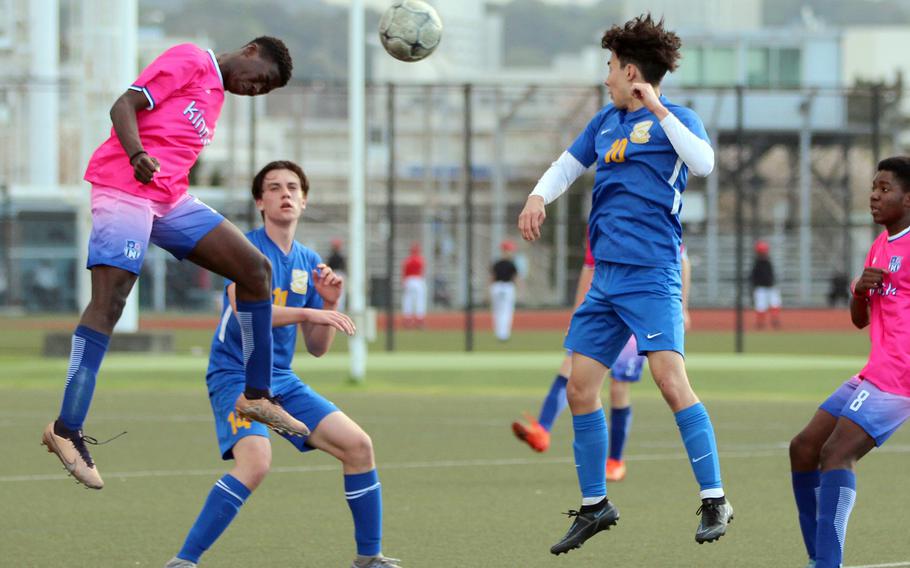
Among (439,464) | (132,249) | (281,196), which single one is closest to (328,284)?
(281,196)

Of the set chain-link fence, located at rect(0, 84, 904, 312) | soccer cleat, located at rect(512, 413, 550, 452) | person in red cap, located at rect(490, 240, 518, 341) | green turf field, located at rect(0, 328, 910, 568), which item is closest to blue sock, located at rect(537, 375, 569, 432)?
soccer cleat, located at rect(512, 413, 550, 452)

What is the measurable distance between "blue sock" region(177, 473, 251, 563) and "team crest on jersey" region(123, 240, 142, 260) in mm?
1045

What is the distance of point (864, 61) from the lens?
102500mm

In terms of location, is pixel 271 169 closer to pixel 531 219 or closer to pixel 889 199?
pixel 531 219

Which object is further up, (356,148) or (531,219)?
(356,148)

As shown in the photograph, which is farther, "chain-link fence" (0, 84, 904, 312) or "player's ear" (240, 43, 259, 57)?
"chain-link fence" (0, 84, 904, 312)

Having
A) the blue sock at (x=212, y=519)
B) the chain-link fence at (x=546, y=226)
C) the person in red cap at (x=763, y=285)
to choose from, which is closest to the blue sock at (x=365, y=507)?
the blue sock at (x=212, y=519)

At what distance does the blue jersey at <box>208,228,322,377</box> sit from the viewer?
23.4 feet

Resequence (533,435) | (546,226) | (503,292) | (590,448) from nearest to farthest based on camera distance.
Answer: (590,448) → (533,435) → (503,292) → (546,226)

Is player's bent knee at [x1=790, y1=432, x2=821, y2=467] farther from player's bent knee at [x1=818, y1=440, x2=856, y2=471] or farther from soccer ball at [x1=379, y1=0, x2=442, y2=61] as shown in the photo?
soccer ball at [x1=379, y1=0, x2=442, y2=61]

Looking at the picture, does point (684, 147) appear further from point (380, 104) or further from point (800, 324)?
point (380, 104)

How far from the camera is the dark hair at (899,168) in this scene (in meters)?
6.79

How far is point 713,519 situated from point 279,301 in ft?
7.32

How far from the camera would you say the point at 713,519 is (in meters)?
6.75
